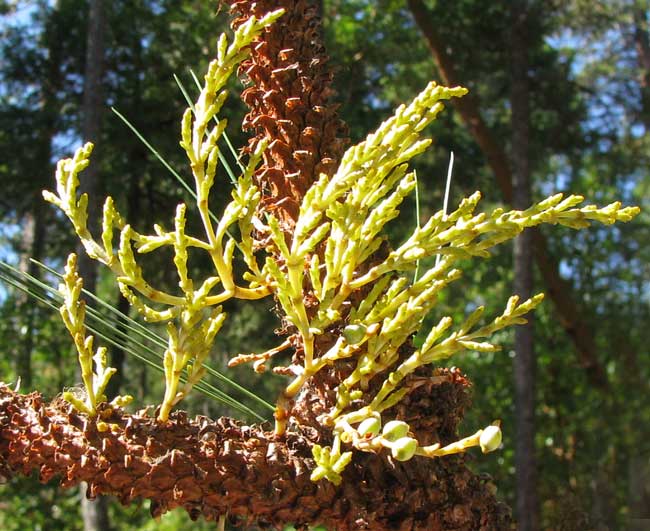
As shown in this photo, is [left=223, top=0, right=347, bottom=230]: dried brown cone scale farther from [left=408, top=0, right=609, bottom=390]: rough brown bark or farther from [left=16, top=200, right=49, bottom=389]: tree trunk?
[left=16, top=200, right=49, bottom=389]: tree trunk

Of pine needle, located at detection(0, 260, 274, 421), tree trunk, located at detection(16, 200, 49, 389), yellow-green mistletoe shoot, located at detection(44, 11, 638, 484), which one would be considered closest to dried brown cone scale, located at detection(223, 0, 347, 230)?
yellow-green mistletoe shoot, located at detection(44, 11, 638, 484)

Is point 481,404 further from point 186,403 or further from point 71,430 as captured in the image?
point 71,430

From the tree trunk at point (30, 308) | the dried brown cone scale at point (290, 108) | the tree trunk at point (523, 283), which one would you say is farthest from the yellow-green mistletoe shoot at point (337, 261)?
the tree trunk at point (30, 308)

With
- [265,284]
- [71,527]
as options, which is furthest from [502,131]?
[265,284]

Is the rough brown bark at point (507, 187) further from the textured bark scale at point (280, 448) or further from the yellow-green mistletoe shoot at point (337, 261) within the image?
the yellow-green mistletoe shoot at point (337, 261)

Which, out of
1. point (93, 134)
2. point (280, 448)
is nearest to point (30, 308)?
point (93, 134)
